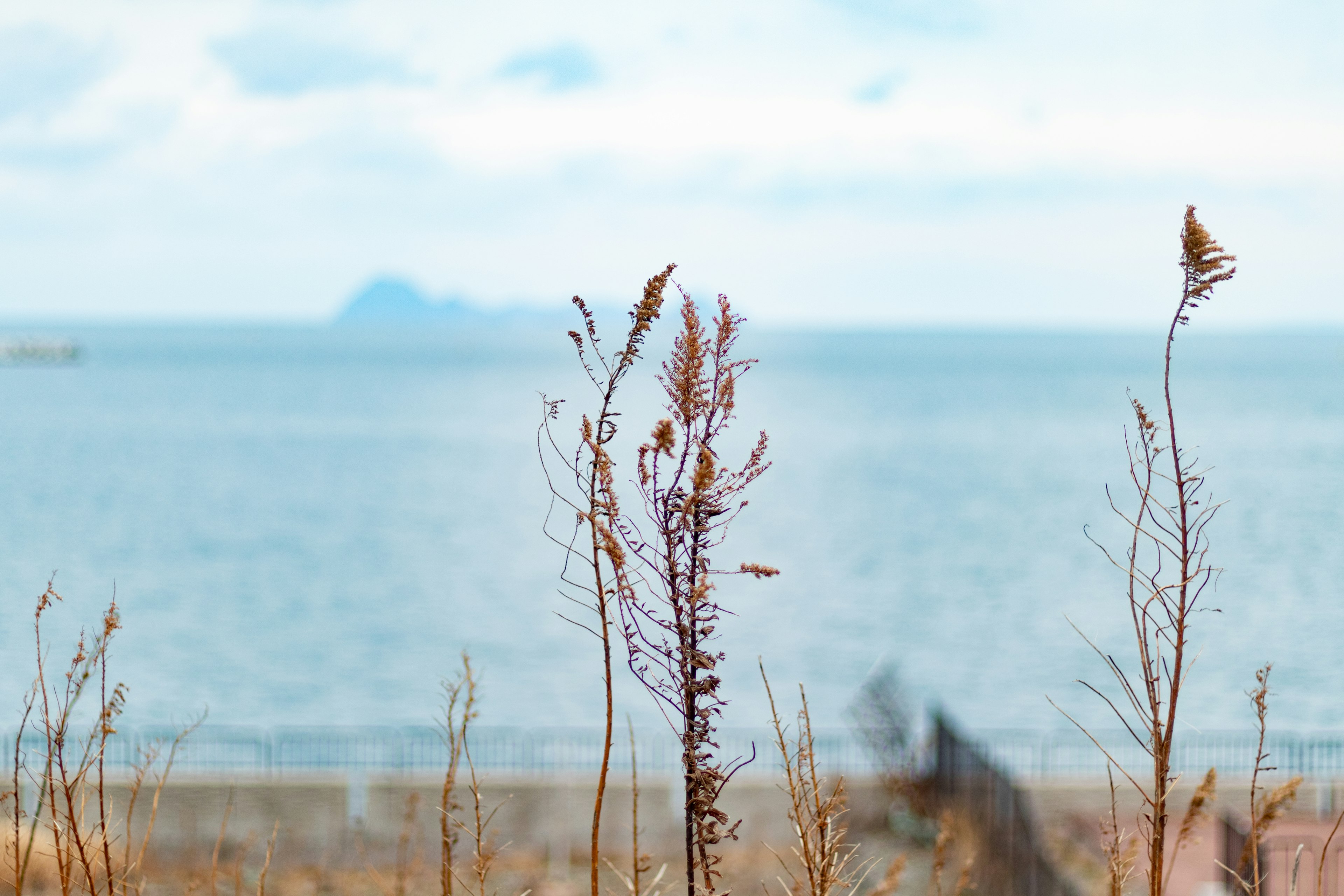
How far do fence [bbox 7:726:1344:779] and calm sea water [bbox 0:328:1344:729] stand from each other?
9.90 ft

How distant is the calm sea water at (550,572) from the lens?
4362 cm

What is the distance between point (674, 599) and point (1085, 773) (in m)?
33.8

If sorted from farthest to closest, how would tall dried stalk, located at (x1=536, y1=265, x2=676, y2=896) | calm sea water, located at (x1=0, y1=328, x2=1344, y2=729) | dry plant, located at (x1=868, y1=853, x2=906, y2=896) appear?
calm sea water, located at (x1=0, y1=328, x2=1344, y2=729)
dry plant, located at (x1=868, y1=853, x2=906, y2=896)
tall dried stalk, located at (x1=536, y1=265, x2=676, y2=896)

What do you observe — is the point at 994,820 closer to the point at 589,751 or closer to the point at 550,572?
the point at 589,751

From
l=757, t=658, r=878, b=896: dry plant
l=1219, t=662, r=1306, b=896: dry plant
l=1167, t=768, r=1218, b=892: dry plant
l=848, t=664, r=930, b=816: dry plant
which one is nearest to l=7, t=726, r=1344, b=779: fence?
l=848, t=664, r=930, b=816: dry plant

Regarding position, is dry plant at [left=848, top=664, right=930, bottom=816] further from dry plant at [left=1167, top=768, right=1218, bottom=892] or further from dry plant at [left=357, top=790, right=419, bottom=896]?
dry plant at [left=1167, top=768, right=1218, bottom=892]

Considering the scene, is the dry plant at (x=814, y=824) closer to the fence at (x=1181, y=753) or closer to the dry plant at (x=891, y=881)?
the dry plant at (x=891, y=881)

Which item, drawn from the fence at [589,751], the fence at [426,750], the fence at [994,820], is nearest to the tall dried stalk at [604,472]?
the fence at [994,820]

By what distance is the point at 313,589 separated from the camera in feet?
198

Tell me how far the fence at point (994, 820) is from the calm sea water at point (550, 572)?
3.59 m

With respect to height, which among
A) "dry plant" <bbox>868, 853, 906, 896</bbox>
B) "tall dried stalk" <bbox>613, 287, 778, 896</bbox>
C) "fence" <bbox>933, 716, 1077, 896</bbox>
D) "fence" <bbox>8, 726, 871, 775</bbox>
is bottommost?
"fence" <bbox>8, 726, 871, 775</bbox>

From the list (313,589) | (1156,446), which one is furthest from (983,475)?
(1156,446)

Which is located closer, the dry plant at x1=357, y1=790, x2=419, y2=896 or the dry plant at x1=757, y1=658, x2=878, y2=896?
the dry plant at x1=757, y1=658, x2=878, y2=896

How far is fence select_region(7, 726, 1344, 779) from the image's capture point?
25.4 metres
